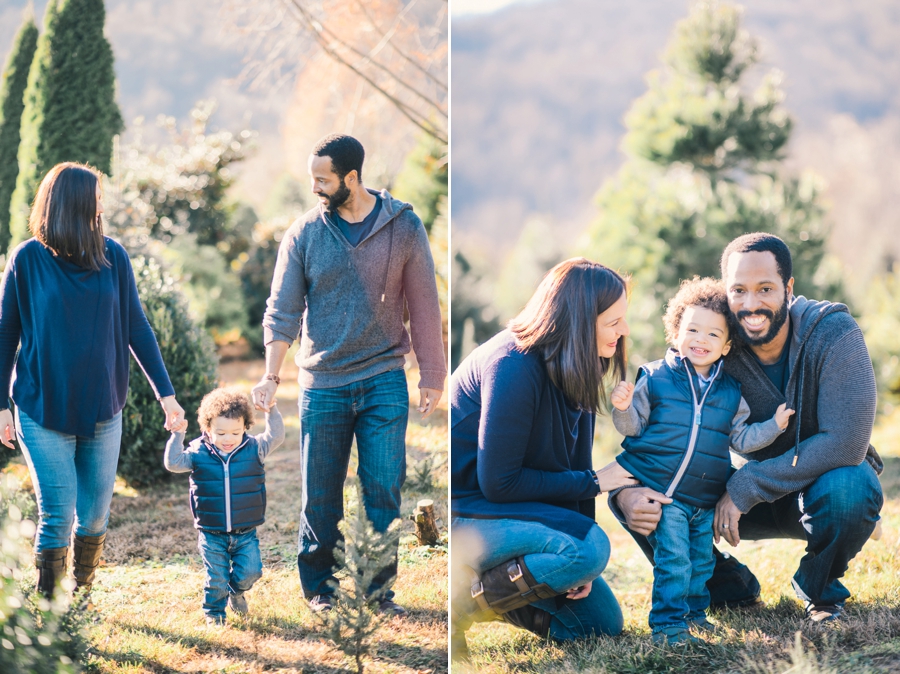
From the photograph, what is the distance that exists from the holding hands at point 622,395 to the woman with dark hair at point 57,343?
1771 mm

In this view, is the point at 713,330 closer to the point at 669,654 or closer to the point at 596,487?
the point at 596,487

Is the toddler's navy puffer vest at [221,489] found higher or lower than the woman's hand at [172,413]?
lower

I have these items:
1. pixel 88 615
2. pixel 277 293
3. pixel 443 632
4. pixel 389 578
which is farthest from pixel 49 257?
pixel 443 632

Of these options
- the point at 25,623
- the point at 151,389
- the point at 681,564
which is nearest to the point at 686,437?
the point at 681,564

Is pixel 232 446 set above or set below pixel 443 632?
above

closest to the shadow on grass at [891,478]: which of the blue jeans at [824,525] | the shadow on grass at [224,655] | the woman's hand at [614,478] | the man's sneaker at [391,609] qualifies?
the blue jeans at [824,525]

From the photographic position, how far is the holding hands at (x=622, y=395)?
2830 millimetres

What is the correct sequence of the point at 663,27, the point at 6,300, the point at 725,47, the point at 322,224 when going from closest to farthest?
1. the point at 6,300
2. the point at 322,224
3. the point at 725,47
4. the point at 663,27

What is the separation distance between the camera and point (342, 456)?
3055mm

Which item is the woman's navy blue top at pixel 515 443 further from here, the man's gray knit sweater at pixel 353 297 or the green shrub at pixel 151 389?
the green shrub at pixel 151 389

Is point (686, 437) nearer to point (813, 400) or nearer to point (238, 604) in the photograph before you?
point (813, 400)

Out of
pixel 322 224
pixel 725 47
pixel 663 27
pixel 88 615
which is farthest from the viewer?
pixel 663 27

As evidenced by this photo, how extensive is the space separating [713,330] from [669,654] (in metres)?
1.13

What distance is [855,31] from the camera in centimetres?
5006
